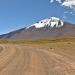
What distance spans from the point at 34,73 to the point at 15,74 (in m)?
0.97

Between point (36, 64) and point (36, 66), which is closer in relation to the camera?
point (36, 66)

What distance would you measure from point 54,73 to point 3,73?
8.01 ft

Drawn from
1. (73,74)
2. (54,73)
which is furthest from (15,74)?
(73,74)

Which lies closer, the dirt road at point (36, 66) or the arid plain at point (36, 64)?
the dirt road at point (36, 66)

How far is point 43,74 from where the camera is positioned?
11.7 m

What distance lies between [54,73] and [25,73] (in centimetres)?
140

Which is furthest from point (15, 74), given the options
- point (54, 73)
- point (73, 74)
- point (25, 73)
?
point (73, 74)

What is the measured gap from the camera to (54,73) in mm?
12219

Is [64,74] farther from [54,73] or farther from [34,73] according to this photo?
[34,73]

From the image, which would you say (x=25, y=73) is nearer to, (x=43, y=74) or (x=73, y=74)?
(x=43, y=74)

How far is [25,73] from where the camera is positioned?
39.5ft

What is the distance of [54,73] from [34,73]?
978 mm

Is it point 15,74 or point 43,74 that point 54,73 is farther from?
point 15,74

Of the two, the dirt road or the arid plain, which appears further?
the arid plain
